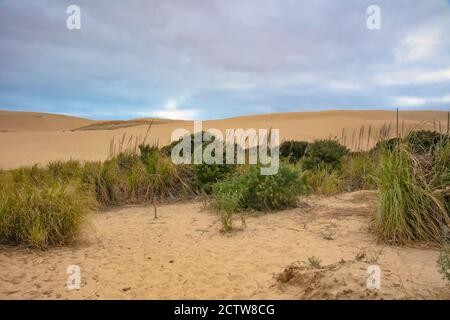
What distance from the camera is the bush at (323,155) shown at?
34.4 feet

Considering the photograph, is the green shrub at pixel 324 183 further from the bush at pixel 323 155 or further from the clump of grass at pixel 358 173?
the bush at pixel 323 155

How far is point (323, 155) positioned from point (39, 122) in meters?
82.7

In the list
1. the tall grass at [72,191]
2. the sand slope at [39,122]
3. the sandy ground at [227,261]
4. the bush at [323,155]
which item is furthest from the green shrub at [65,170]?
the sand slope at [39,122]

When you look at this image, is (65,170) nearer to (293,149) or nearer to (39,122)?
(293,149)

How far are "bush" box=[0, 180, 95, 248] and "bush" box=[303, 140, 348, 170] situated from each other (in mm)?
6148

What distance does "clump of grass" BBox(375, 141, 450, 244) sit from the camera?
516 cm

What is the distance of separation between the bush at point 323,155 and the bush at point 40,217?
6.15 metres

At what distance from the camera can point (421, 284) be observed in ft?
12.0

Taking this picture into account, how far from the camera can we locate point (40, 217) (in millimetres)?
5316

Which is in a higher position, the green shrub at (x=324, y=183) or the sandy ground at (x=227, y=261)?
the green shrub at (x=324, y=183)

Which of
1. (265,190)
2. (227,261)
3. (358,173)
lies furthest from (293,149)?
(227,261)

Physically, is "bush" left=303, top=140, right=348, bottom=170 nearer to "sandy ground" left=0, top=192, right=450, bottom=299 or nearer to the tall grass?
the tall grass

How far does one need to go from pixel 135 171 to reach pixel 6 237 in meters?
3.72
